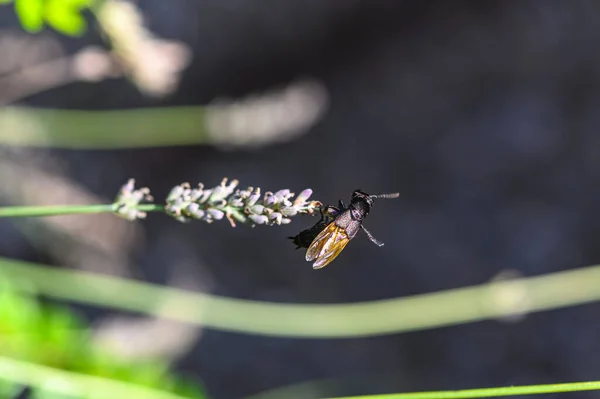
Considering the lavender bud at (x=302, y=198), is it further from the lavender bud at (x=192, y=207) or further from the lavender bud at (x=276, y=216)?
the lavender bud at (x=192, y=207)

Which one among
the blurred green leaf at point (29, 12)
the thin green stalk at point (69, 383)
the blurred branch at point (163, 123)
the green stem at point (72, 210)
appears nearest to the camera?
the green stem at point (72, 210)

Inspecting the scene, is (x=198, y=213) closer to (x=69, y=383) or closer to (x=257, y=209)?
(x=257, y=209)

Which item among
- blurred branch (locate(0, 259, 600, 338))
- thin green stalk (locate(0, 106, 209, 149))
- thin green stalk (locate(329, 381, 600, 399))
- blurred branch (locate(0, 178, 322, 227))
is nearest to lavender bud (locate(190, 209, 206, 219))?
blurred branch (locate(0, 178, 322, 227))

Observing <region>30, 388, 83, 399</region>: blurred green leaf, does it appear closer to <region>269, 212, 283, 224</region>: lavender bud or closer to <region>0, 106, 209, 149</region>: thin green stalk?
<region>0, 106, 209, 149</region>: thin green stalk

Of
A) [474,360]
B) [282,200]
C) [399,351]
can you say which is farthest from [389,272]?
[282,200]

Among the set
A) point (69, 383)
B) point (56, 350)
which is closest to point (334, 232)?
point (69, 383)

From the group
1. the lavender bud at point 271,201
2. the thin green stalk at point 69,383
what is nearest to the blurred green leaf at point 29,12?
the lavender bud at point 271,201

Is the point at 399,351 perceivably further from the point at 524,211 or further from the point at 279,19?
the point at 279,19
